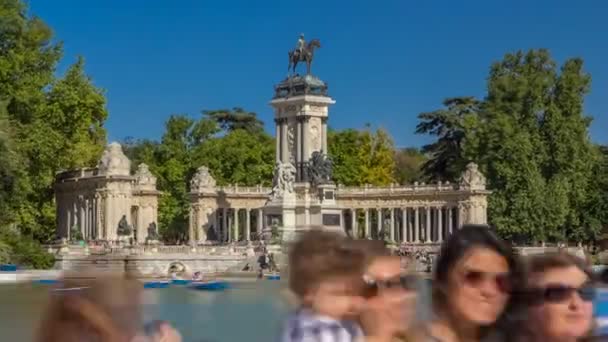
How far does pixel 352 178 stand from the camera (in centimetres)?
7850

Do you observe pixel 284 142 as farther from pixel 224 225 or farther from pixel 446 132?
pixel 446 132

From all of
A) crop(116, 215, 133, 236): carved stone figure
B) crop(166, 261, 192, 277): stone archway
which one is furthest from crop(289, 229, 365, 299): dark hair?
Result: crop(116, 215, 133, 236): carved stone figure

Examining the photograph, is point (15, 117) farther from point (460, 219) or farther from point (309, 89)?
point (460, 219)

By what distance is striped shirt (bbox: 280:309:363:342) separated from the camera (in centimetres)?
462

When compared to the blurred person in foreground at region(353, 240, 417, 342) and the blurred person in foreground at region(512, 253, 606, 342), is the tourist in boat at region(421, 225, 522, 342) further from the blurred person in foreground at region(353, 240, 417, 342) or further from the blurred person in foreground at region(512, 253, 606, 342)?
the blurred person in foreground at region(353, 240, 417, 342)

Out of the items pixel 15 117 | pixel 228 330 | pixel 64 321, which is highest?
pixel 15 117

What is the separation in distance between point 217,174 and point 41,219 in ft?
57.0

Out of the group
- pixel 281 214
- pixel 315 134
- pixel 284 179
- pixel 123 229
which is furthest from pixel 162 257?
pixel 315 134

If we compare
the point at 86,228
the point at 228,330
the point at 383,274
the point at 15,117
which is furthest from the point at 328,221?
the point at 383,274

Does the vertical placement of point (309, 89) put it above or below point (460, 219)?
above

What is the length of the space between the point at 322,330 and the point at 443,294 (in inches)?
18.8

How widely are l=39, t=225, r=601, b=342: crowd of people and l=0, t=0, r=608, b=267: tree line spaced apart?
38.5 m

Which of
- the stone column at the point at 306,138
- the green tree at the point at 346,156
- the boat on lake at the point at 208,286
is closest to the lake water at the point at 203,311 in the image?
the boat on lake at the point at 208,286

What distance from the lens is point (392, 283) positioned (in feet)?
15.6
